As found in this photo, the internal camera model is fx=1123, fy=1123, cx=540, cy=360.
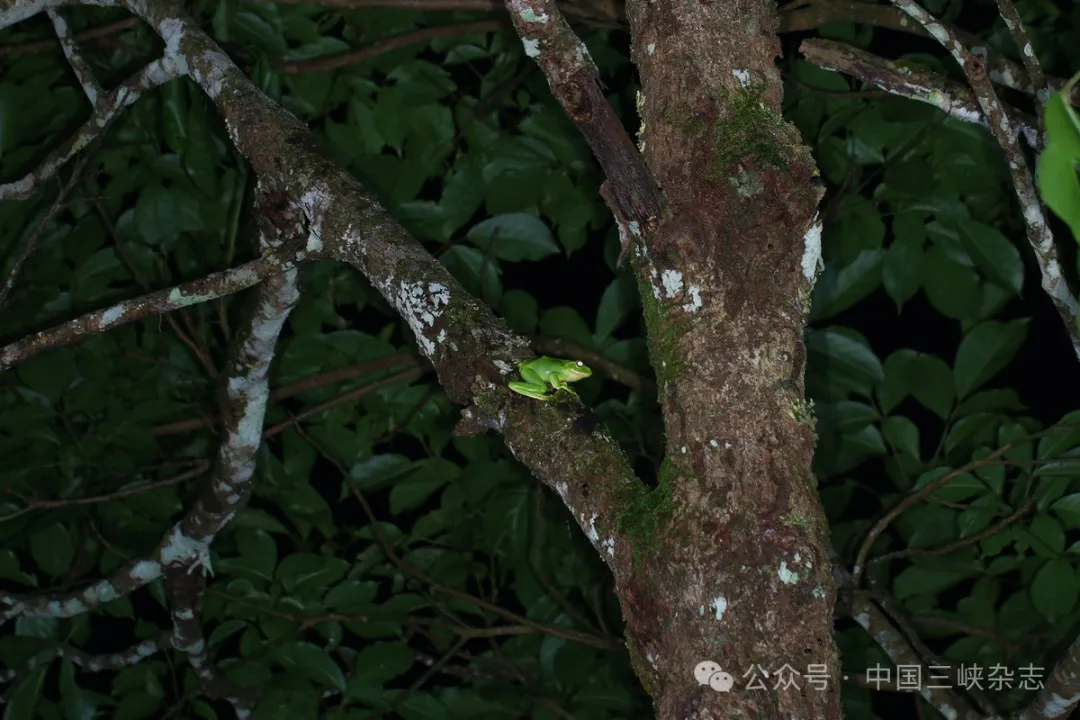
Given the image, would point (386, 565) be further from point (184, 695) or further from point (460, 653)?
point (184, 695)

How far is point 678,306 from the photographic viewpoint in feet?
3.38

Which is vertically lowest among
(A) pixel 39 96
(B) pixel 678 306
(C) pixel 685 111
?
(A) pixel 39 96

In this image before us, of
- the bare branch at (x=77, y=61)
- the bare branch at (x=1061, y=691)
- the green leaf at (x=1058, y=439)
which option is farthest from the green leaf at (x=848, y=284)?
the bare branch at (x=77, y=61)

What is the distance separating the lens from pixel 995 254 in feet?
6.17

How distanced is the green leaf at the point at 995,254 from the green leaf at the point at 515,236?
0.74 meters

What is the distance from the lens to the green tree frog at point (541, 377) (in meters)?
1.15

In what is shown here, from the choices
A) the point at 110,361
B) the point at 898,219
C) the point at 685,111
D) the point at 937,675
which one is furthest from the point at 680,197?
the point at 110,361

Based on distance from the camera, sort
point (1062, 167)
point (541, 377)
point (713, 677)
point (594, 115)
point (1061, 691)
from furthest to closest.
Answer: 1. point (1061, 691)
2. point (541, 377)
3. point (594, 115)
4. point (713, 677)
5. point (1062, 167)

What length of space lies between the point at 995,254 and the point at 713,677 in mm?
1235

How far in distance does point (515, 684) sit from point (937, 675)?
0.88m

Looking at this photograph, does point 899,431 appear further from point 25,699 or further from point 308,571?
point 25,699

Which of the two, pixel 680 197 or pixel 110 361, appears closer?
pixel 680 197

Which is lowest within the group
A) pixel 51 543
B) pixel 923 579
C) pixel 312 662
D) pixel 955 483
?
pixel 51 543

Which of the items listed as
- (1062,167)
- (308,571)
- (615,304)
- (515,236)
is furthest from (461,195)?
(1062,167)
